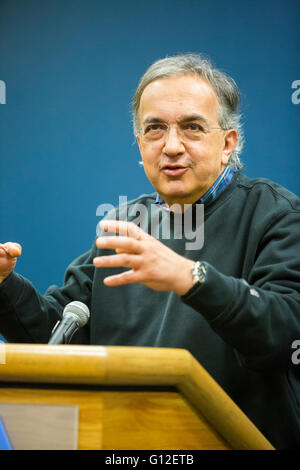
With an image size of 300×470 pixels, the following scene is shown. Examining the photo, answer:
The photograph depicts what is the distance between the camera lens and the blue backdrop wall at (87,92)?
2271mm

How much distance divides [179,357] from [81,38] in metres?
2.06

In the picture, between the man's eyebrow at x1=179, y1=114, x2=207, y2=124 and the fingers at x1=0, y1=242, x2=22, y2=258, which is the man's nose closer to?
the man's eyebrow at x1=179, y1=114, x2=207, y2=124

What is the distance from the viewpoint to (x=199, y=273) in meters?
0.84

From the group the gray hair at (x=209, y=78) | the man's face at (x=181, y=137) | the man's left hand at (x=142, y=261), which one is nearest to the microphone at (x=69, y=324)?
the man's left hand at (x=142, y=261)

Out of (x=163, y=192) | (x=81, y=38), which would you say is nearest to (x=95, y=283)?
(x=163, y=192)

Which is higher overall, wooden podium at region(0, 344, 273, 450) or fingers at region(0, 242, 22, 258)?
fingers at region(0, 242, 22, 258)

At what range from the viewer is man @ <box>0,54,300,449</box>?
42.7 inches

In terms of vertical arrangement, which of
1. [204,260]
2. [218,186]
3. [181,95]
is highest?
[181,95]

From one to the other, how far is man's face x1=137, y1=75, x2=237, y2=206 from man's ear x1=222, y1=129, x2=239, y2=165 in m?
0.05

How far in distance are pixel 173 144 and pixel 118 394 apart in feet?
2.50

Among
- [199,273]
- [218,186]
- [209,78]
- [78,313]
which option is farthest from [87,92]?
[199,273]

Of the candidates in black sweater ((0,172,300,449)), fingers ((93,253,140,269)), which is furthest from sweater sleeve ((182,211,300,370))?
fingers ((93,253,140,269))

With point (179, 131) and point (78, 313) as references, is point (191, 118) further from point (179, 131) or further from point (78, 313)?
point (78, 313)

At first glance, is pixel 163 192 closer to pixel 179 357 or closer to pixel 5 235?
pixel 179 357
